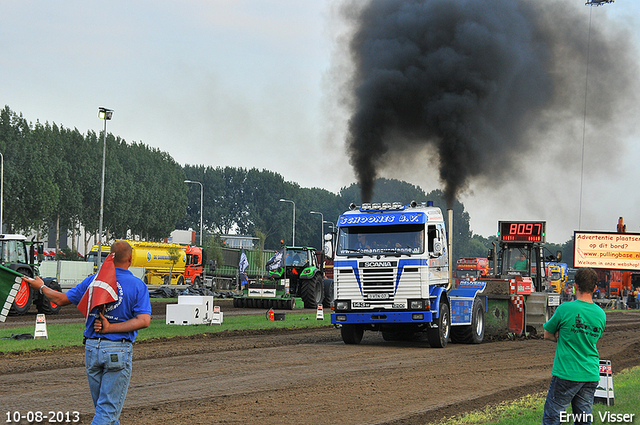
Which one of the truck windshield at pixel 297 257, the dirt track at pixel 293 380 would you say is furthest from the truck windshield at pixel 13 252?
the truck windshield at pixel 297 257

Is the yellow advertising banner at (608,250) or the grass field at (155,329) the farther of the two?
the yellow advertising banner at (608,250)

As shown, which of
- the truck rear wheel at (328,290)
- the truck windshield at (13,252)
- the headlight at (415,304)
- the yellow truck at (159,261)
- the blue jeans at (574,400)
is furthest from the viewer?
the yellow truck at (159,261)

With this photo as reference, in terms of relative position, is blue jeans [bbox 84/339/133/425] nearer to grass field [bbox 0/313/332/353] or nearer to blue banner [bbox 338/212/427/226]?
grass field [bbox 0/313/332/353]

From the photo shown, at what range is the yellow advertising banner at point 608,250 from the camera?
142ft

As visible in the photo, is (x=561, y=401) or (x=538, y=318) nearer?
(x=561, y=401)

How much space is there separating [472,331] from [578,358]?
12.7 metres

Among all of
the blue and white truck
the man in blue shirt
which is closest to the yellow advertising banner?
the blue and white truck

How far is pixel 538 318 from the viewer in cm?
2158

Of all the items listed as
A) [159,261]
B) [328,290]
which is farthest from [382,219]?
[159,261]

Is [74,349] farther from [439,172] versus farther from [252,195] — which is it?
[252,195]

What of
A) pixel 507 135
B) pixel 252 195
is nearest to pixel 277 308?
pixel 507 135

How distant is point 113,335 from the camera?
5.72 meters

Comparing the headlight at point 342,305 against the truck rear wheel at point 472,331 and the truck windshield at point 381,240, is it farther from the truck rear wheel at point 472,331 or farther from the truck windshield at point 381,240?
the truck rear wheel at point 472,331

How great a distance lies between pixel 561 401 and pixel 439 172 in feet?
78.8
